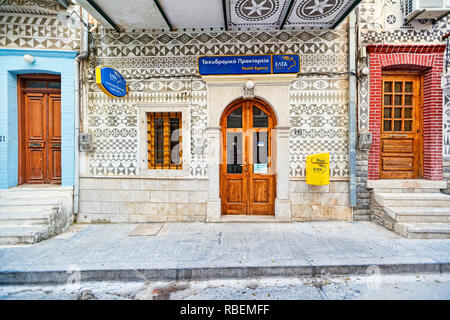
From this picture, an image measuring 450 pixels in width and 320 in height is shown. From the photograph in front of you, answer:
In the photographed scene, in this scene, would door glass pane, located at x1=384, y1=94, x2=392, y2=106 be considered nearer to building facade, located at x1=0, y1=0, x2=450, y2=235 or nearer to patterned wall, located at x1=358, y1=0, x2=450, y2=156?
building facade, located at x1=0, y1=0, x2=450, y2=235

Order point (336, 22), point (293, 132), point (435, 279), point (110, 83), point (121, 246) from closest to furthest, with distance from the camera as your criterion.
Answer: point (435, 279), point (121, 246), point (110, 83), point (336, 22), point (293, 132)

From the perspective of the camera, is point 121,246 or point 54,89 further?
point 54,89

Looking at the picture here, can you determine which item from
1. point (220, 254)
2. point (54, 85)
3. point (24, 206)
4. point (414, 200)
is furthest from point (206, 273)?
point (54, 85)

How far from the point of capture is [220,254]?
12.8ft

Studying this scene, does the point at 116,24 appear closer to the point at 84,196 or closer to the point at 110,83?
the point at 110,83

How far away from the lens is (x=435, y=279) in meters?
3.41

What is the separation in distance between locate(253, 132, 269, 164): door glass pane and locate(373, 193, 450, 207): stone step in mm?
2829

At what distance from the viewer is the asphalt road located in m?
3.05

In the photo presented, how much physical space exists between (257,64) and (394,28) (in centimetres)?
337

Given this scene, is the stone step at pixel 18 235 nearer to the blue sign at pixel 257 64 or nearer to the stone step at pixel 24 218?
the stone step at pixel 24 218

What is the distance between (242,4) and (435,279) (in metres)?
5.91

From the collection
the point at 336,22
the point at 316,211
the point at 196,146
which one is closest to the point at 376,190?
the point at 316,211

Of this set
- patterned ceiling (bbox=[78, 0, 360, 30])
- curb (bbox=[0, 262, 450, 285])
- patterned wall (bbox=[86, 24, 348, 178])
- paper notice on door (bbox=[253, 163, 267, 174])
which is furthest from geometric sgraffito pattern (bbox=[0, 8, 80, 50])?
paper notice on door (bbox=[253, 163, 267, 174])

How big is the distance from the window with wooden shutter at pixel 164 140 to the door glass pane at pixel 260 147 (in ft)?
6.29
